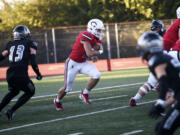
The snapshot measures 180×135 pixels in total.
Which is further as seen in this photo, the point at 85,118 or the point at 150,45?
the point at 85,118

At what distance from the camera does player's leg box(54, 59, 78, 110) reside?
8727mm

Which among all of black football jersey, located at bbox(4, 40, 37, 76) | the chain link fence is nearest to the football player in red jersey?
black football jersey, located at bbox(4, 40, 37, 76)

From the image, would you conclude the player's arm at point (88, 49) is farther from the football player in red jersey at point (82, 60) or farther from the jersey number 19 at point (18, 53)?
the jersey number 19 at point (18, 53)

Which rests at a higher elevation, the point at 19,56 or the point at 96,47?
the point at 19,56

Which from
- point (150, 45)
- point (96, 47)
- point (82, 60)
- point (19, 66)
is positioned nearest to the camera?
point (150, 45)

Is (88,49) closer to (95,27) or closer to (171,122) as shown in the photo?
(95,27)

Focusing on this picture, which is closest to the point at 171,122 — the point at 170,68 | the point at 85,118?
the point at 170,68

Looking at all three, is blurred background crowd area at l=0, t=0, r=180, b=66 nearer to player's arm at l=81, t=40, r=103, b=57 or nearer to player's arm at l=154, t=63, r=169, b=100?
player's arm at l=81, t=40, r=103, b=57

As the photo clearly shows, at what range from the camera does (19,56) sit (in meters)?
7.68

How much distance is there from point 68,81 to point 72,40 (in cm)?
1522

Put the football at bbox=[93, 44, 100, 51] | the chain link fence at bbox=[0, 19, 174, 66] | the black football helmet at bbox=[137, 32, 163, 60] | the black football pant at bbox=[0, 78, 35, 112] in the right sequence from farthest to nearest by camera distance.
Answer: the chain link fence at bbox=[0, 19, 174, 66] → the football at bbox=[93, 44, 100, 51] → the black football pant at bbox=[0, 78, 35, 112] → the black football helmet at bbox=[137, 32, 163, 60]

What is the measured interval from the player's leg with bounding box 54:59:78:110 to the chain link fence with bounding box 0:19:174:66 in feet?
46.6

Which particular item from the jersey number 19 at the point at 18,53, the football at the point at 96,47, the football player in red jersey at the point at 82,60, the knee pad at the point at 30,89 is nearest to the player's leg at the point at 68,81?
the football player in red jersey at the point at 82,60

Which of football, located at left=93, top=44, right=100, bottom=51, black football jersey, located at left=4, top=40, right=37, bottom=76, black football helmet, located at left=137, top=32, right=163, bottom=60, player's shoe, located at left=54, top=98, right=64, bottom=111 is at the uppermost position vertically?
black football helmet, located at left=137, top=32, right=163, bottom=60
